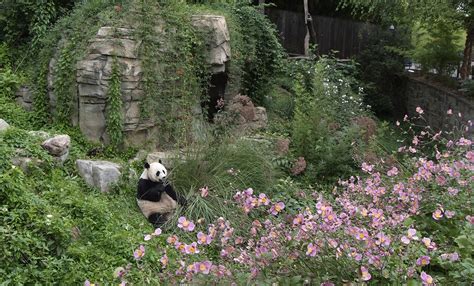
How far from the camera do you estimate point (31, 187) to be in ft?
15.7

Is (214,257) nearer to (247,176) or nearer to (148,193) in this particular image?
(148,193)

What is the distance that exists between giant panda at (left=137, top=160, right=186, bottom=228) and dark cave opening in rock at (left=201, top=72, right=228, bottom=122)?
2908 millimetres

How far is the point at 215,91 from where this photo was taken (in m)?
8.55

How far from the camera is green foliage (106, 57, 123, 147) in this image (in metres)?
6.46

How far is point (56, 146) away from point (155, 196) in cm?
126

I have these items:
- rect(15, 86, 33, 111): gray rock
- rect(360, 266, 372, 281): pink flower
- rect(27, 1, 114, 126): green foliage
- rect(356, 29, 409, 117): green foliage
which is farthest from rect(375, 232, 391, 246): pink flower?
rect(356, 29, 409, 117): green foliage

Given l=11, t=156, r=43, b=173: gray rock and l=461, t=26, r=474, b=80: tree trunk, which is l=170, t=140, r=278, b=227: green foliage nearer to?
l=11, t=156, r=43, b=173: gray rock

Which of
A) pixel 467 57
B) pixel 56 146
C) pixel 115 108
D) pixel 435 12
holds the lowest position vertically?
pixel 56 146

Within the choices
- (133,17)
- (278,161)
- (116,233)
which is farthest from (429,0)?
(116,233)

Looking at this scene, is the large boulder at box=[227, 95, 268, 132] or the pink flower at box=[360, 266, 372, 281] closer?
the pink flower at box=[360, 266, 372, 281]

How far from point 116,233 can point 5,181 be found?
1017 millimetres

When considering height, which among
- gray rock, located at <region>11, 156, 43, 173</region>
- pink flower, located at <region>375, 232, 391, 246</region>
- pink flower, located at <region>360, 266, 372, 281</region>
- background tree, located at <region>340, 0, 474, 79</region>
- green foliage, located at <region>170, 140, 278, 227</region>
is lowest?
green foliage, located at <region>170, 140, 278, 227</region>

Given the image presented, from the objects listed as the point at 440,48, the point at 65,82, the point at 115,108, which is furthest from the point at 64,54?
the point at 440,48

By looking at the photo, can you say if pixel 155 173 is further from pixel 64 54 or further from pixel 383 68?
pixel 383 68
